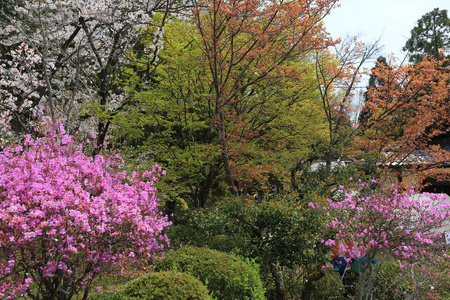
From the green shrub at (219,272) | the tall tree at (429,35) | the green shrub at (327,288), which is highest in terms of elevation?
the tall tree at (429,35)

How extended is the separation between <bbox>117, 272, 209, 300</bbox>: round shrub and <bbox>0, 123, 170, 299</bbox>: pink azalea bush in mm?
413

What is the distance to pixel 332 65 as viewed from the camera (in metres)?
10.8

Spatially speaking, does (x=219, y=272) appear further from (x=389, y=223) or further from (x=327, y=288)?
(x=327, y=288)

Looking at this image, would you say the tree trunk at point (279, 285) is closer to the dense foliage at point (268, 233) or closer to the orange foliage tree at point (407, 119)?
the dense foliage at point (268, 233)

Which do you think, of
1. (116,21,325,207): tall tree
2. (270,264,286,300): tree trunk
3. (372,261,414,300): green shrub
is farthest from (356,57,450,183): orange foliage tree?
(270,264,286,300): tree trunk

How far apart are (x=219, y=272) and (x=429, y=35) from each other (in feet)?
93.1

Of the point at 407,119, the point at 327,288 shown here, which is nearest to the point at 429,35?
the point at 407,119

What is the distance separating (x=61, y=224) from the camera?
336cm

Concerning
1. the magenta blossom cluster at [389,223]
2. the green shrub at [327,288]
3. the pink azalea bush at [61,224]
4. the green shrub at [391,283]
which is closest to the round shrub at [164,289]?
the pink azalea bush at [61,224]

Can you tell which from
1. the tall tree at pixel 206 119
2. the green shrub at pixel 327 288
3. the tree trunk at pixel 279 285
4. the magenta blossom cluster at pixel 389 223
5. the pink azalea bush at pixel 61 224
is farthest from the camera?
the tall tree at pixel 206 119

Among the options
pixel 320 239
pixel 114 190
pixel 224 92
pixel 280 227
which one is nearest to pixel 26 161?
pixel 114 190

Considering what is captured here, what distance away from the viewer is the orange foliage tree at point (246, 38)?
7.86m

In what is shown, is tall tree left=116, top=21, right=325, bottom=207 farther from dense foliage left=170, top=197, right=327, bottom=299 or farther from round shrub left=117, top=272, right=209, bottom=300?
round shrub left=117, top=272, right=209, bottom=300

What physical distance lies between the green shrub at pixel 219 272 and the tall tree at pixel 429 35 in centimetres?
2546
